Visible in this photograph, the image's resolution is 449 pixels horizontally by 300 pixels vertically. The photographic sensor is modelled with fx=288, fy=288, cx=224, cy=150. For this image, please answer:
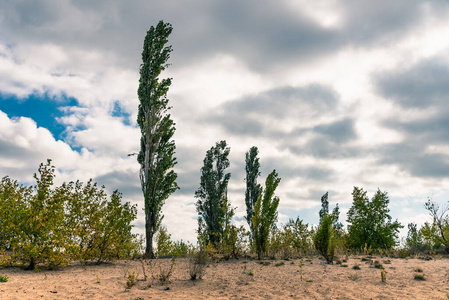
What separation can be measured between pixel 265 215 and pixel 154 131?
9.72 meters

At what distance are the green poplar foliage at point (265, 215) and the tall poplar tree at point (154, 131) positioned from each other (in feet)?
23.4

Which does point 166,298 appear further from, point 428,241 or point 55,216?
point 428,241

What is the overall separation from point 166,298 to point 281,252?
9139 millimetres

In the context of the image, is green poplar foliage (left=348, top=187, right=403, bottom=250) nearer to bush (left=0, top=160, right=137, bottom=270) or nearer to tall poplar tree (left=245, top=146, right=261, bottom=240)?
tall poplar tree (left=245, top=146, right=261, bottom=240)

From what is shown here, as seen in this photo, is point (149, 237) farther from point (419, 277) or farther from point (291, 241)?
point (419, 277)

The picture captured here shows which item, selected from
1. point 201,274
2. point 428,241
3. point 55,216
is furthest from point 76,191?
point 428,241

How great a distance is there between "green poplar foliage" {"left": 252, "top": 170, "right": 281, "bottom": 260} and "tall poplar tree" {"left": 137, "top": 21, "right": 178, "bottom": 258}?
280 inches

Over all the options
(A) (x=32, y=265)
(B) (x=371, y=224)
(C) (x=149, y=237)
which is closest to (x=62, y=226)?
(A) (x=32, y=265)

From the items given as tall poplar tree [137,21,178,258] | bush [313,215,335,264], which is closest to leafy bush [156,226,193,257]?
tall poplar tree [137,21,178,258]

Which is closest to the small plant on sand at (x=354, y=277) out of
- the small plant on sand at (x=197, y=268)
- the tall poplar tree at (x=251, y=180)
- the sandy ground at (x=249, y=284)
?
the sandy ground at (x=249, y=284)

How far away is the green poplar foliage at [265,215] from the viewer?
14.5 metres

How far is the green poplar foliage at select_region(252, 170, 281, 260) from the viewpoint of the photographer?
1454 centimetres

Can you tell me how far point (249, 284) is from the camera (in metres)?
9.05

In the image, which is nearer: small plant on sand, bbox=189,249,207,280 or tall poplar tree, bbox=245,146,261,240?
small plant on sand, bbox=189,249,207,280
